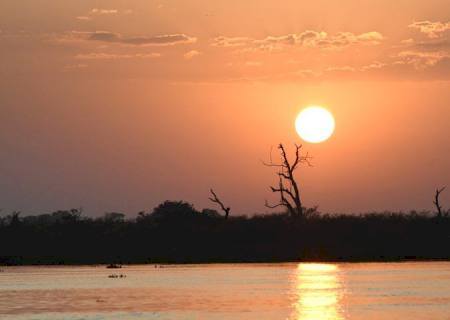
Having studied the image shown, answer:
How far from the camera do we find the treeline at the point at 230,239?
91625 millimetres

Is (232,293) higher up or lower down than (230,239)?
lower down

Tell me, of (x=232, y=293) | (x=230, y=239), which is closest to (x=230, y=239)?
(x=230, y=239)

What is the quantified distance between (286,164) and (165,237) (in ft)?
47.9

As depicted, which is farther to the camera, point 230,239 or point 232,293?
point 230,239

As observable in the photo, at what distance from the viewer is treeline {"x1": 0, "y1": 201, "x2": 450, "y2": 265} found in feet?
301

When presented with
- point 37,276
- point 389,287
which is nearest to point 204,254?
point 37,276

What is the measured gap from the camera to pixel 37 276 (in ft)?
240

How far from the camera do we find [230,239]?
9381 cm

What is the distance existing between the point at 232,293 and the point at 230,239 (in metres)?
38.2

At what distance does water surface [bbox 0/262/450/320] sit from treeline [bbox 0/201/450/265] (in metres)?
10.7

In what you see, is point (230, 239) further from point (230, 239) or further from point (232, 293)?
point (232, 293)

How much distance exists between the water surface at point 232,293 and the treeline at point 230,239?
10688 mm

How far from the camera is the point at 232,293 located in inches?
2190

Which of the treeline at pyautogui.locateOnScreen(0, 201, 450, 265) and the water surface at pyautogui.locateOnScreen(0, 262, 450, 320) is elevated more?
the treeline at pyautogui.locateOnScreen(0, 201, 450, 265)
